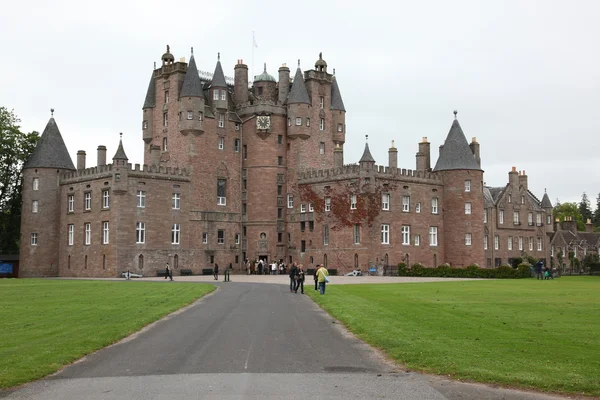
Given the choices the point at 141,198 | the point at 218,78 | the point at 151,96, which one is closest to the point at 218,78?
the point at 218,78

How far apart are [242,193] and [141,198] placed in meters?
12.4

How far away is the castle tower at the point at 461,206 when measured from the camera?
74.9m

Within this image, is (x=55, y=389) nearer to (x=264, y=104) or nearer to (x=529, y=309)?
(x=529, y=309)

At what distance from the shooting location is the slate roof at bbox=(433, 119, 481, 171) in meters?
75.7

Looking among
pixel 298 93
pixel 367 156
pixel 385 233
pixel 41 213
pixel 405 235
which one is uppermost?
pixel 298 93

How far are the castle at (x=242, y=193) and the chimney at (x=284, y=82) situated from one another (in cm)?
14

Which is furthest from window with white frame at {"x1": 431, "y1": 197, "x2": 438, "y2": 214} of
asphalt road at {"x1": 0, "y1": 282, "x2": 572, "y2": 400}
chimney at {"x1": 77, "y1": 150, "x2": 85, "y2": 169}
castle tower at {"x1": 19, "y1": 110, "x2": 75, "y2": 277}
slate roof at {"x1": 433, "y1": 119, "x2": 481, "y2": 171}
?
asphalt road at {"x1": 0, "y1": 282, "x2": 572, "y2": 400}

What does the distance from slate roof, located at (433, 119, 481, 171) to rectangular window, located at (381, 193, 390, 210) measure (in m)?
8.40

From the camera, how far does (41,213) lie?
72312 millimetres

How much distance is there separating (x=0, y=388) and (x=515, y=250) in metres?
82.6

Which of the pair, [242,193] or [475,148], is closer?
[242,193]

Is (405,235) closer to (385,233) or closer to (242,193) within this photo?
(385,233)

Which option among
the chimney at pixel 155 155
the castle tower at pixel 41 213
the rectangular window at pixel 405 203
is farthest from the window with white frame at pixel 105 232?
the rectangular window at pixel 405 203

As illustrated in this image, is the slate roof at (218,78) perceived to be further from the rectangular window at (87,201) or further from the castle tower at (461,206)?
the castle tower at (461,206)
